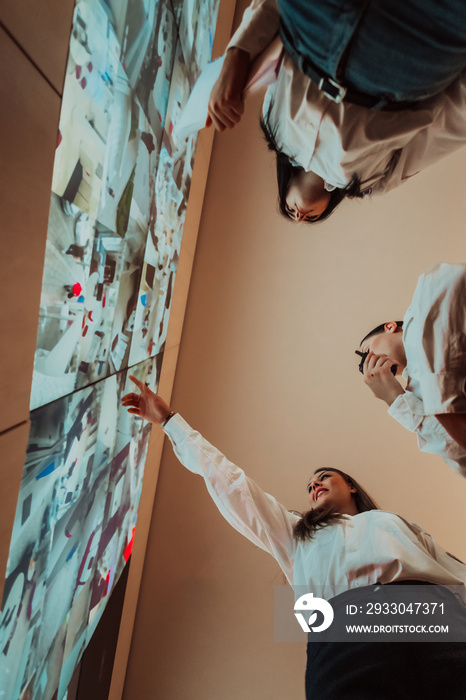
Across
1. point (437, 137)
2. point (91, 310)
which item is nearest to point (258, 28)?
point (437, 137)

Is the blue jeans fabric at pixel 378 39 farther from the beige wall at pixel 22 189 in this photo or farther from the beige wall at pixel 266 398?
the beige wall at pixel 266 398

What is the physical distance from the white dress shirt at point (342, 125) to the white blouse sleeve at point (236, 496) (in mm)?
Answer: 1110

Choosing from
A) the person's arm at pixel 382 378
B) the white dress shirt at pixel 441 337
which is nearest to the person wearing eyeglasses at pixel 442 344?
the white dress shirt at pixel 441 337

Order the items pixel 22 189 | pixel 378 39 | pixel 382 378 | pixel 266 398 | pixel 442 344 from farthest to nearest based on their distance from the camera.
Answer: pixel 266 398 < pixel 382 378 < pixel 442 344 < pixel 378 39 < pixel 22 189

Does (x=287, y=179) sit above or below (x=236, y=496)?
above

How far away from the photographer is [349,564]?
158cm

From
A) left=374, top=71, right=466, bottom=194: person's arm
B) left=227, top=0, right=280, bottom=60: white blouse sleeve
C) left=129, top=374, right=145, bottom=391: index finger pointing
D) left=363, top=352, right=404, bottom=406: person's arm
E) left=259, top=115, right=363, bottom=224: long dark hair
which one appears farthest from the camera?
left=129, top=374, right=145, bottom=391: index finger pointing

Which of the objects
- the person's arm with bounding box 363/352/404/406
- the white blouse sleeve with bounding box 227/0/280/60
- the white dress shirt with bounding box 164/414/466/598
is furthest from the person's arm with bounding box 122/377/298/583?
the white blouse sleeve with bounding box 227/0/280/60

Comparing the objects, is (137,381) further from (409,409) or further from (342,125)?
(342,125)

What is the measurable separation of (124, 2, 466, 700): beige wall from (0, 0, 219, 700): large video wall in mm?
1112

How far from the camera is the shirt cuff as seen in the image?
125 cm

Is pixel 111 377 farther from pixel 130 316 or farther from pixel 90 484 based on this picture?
pixel 90 484

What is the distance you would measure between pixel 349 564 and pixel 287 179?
1.25 metres

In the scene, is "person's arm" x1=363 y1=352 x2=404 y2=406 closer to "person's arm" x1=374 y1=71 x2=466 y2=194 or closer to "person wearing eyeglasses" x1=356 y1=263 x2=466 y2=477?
"person wearing eyeglasses" x1=356 y1=263 x2=466 y2=477
